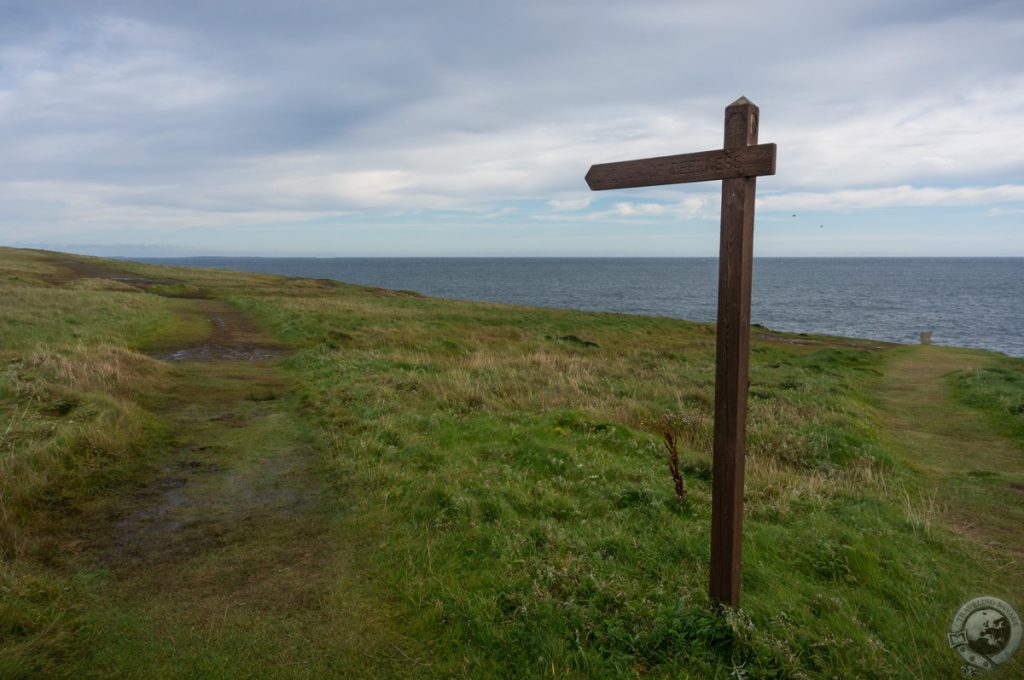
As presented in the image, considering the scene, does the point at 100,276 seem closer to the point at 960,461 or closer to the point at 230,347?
the point at 230,347

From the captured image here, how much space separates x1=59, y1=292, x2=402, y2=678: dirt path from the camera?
4.52 m

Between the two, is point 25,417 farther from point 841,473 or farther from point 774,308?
point 774,308

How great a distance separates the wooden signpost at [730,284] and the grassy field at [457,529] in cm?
62

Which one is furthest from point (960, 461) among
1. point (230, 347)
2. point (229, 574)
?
point (230, 347)

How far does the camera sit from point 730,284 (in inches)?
175

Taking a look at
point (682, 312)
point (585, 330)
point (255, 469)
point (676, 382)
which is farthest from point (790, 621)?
point (682, 312)

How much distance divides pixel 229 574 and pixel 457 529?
220 centimetres

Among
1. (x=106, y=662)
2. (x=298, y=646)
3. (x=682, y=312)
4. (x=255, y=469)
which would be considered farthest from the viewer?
(x=682, y=312)

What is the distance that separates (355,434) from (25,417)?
15.6ft

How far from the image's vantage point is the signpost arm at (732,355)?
439 centimetres

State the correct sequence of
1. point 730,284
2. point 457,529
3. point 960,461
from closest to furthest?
1. point 730,284
2. point 457,529
3. point 960,461

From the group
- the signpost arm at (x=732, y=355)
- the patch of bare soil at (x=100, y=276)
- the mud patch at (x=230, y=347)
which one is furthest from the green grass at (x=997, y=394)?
the patch of bare soil at (x=100, y=276)

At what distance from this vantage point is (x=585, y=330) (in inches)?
1494

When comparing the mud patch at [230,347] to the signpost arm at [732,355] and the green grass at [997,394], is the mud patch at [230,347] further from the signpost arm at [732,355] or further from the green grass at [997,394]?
the green grass at [997,394]
